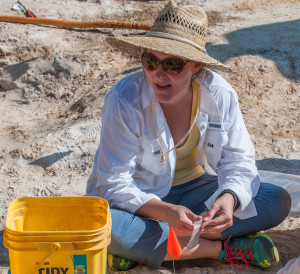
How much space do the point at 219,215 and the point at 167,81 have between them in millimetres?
700

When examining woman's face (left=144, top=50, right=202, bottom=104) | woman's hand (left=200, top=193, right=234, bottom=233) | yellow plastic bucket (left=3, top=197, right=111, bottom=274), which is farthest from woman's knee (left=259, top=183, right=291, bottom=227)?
yellow plastic bucket (left=3, top=197, right=111, bottom=274)

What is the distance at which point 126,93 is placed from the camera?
2648mm

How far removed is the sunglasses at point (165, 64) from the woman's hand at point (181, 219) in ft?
2.16

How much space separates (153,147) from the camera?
2.70 m

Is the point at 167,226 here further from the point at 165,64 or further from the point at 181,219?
the point at 165,64

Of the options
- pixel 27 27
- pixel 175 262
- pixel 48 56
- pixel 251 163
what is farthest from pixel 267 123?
pixel 27 27

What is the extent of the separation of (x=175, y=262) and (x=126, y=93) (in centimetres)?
96

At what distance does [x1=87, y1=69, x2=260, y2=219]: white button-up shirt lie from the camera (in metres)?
2.61

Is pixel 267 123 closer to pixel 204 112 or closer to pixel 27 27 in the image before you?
pixel 204 112

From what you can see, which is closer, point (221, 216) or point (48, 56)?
point (221, 216)

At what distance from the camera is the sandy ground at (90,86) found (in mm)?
3896

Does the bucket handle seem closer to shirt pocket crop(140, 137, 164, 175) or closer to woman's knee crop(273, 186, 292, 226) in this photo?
shirt pocket crop(140, 137, 164, 175)

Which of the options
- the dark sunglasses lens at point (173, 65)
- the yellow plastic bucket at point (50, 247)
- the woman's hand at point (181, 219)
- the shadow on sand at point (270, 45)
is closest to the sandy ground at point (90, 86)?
the shadow on sand at point (270, 45)

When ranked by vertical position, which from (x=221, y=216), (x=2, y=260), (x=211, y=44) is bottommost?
(x=2, y=260)
